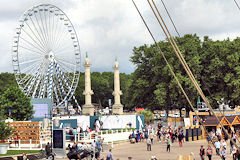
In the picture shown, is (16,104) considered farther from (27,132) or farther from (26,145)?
(26,145)

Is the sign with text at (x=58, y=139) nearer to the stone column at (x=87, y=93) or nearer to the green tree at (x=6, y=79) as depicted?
the stone column at (x=87, y=93)

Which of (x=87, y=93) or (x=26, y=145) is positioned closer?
(x=26, y=145)

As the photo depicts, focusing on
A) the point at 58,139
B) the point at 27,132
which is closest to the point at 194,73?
the point at 27,132

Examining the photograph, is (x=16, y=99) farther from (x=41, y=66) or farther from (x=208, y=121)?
(x=208, y=121)

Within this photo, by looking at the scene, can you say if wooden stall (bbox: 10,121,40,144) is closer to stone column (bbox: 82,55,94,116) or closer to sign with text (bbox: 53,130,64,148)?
sign with text (bbox: 53,130,64,148)

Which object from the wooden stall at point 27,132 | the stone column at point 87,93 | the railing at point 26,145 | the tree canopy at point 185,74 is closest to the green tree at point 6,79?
the stone column at point 87,93

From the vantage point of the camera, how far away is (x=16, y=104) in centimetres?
4803

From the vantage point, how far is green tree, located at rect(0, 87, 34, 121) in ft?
158

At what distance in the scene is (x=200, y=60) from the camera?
6569 cm

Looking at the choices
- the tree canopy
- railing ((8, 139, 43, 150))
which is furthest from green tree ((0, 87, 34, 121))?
the tree canopy

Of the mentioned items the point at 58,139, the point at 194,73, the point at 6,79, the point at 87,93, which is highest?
the point at 6,79

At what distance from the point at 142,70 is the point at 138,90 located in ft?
13.9

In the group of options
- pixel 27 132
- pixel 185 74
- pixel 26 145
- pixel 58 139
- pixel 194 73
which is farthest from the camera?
pixel 185 74

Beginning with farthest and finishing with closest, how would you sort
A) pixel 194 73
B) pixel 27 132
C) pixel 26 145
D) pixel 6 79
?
pixel 6 79 < pixel 194 73 < pixel 27 132 < pixel 26 145
